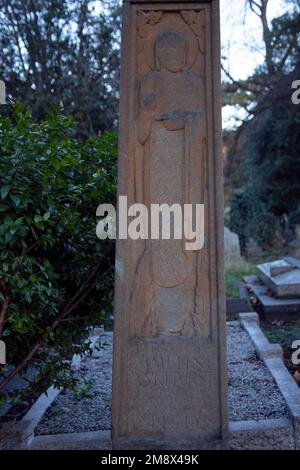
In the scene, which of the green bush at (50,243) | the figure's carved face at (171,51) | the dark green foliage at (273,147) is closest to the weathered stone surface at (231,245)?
the dark green foliage at (273,147)

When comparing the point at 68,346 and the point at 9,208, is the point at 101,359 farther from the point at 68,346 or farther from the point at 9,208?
the point at 9,208

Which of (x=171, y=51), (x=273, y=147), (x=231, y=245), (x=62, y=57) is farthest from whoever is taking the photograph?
(x=231, y=245)

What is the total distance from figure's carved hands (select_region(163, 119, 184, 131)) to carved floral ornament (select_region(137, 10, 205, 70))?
0.39m

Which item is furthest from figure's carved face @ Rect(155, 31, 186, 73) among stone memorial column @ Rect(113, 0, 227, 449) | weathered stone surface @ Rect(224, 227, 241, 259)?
weathered stone surface @ Rect(224, 227, 241, 259)

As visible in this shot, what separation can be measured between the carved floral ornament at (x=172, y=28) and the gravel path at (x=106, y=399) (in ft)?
7.92

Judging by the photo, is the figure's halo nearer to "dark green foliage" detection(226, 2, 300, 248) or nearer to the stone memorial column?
the stone memorial column

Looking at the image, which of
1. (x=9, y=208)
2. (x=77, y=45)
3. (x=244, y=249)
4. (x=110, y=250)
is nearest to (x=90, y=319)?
(x=110, y=250)

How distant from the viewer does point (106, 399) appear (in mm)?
4043

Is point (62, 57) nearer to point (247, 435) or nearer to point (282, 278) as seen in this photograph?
point (282, 278)

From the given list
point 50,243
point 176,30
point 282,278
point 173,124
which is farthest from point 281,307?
point 176,30

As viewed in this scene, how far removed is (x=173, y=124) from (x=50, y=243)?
116 centimetres
